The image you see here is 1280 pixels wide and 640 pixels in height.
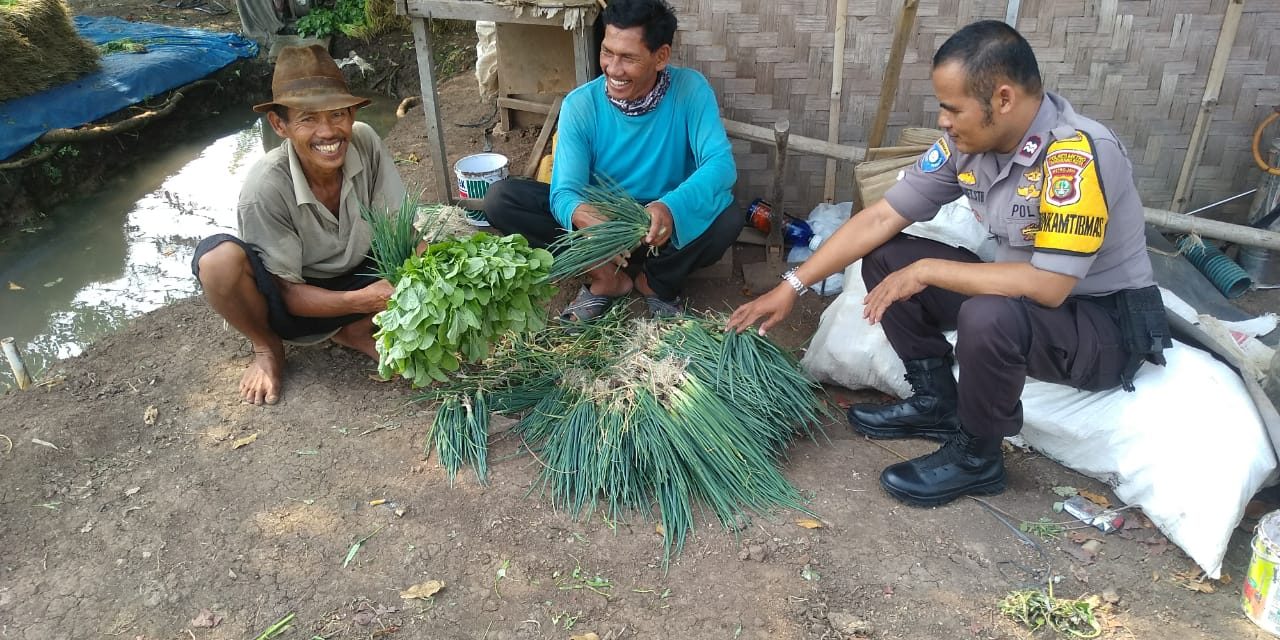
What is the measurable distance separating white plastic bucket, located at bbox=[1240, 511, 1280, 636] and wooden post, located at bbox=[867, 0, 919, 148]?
1.90 m

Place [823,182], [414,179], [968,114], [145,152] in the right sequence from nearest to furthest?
[968,114] → [823,182] → [414,179] → [145,152]

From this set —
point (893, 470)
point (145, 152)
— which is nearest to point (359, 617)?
point (893, 470)

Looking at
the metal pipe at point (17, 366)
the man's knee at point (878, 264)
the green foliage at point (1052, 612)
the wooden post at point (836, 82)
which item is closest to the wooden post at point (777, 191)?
the wooden post at point (836, 82)

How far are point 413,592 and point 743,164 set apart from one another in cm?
246

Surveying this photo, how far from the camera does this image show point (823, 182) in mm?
3799

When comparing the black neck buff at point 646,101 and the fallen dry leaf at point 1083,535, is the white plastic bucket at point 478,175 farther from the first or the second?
the fallen dry leaf at point 1083,535

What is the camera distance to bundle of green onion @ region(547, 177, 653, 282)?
2674 mm

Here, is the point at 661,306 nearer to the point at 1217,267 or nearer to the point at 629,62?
the point at 629,62

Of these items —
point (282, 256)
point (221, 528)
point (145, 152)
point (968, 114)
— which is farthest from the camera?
point (145, 152)

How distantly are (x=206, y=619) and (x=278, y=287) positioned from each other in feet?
3.59

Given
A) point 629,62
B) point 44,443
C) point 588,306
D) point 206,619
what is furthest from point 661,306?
point 44,443

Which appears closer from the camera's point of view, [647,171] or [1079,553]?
[1079,553]

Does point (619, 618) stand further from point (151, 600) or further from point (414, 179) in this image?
point (414, 179)

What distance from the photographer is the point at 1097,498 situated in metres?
2.35
